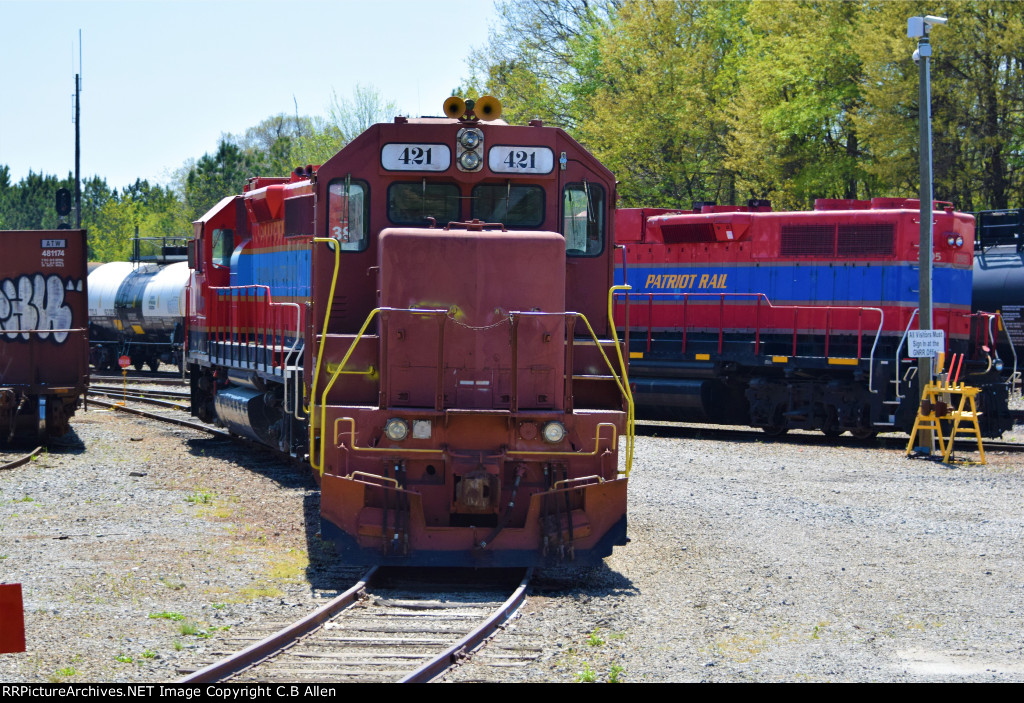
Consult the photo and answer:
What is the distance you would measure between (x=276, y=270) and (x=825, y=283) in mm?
8583

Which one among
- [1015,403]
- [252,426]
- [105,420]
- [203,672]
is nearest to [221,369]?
[252,426]

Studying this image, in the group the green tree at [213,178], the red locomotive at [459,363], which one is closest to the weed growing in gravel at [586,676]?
the red locomotive at [459,363]

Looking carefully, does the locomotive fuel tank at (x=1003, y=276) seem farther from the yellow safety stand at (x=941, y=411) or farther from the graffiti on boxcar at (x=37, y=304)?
the graffiti on boxcar at (x=37, y=304)

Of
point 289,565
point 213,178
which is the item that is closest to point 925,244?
point 289,565

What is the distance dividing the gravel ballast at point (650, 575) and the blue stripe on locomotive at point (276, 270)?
7.16 feet

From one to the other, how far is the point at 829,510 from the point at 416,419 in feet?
17.0

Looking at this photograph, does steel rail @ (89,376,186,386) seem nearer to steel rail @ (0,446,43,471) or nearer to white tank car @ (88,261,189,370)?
white tank car @ (88,261,189,370)

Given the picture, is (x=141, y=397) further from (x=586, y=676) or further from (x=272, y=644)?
(x=586, y=676)

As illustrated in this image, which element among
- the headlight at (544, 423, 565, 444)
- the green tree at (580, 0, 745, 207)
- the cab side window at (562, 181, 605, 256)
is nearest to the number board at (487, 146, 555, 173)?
the cab side window at (562, 181, 605, 256)

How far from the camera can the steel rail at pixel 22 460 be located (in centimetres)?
1344

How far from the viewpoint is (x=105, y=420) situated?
20047 millimetres

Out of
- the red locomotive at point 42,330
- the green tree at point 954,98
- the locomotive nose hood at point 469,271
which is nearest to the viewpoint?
the locomotive nose hood at point 469,271

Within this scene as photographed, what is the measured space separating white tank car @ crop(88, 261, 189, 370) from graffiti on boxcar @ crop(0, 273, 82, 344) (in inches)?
490
